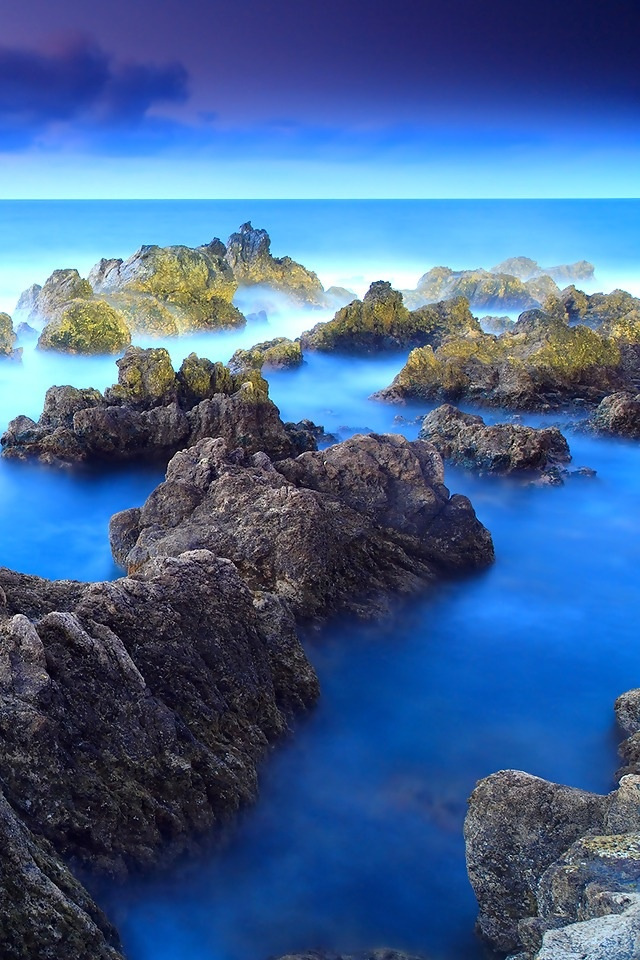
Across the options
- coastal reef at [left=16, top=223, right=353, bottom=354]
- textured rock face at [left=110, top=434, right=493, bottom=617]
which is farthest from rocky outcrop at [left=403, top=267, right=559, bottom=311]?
textured rock face at [left=110, top=434, right=493, bottom=617]

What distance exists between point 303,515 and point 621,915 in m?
5.42

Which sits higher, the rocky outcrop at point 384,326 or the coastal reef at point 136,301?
the coastal reef at point 136,301

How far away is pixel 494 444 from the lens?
518 inches

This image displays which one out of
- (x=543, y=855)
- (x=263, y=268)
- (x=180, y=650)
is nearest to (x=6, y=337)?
(x=263, y=268)

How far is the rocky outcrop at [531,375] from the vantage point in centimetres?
1706

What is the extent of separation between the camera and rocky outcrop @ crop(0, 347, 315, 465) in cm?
1281

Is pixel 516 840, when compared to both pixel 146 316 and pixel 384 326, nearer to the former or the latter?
pixel 384 326

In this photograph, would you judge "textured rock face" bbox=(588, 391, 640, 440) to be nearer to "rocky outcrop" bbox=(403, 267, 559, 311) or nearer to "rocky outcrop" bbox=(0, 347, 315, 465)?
"rocky outcrop" bbox=(0, 347, 315, 465)

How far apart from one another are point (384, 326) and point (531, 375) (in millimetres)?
6747

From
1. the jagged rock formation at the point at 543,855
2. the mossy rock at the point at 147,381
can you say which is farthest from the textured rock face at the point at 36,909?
the mossy rock at the point at 147,381

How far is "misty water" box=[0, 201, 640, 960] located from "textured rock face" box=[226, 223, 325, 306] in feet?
55.7

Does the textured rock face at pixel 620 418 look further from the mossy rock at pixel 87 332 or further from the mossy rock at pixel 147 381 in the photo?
the mossy rock at pixel 87 332

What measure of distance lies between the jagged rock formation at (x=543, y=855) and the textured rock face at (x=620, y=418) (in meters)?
11.6

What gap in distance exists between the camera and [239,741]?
5.78m
